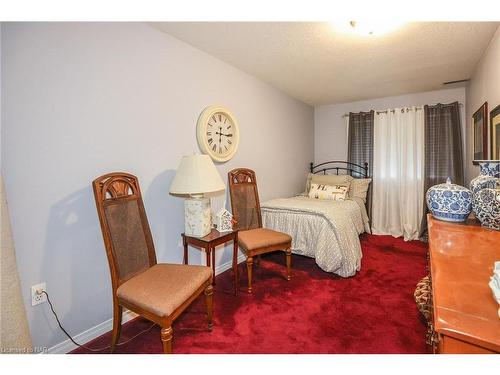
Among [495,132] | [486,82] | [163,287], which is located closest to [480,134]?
[486,82]

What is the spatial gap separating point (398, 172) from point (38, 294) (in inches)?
181

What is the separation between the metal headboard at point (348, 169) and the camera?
4.27 metres

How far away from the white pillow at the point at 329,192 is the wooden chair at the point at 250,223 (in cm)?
126

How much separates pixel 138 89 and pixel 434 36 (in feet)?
8.29

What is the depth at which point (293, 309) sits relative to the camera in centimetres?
Answer: 210

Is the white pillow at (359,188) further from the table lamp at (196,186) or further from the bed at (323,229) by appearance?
the table lamp at (196,186)

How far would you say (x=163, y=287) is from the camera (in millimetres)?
1521

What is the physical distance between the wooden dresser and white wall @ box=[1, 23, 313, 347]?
1.90 meters

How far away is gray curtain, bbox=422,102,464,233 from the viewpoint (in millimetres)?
3633

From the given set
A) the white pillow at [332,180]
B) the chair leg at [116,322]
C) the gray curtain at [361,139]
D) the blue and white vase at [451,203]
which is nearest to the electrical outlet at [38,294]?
the chair leg at [116,322]

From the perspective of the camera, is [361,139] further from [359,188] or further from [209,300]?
[209,300]
